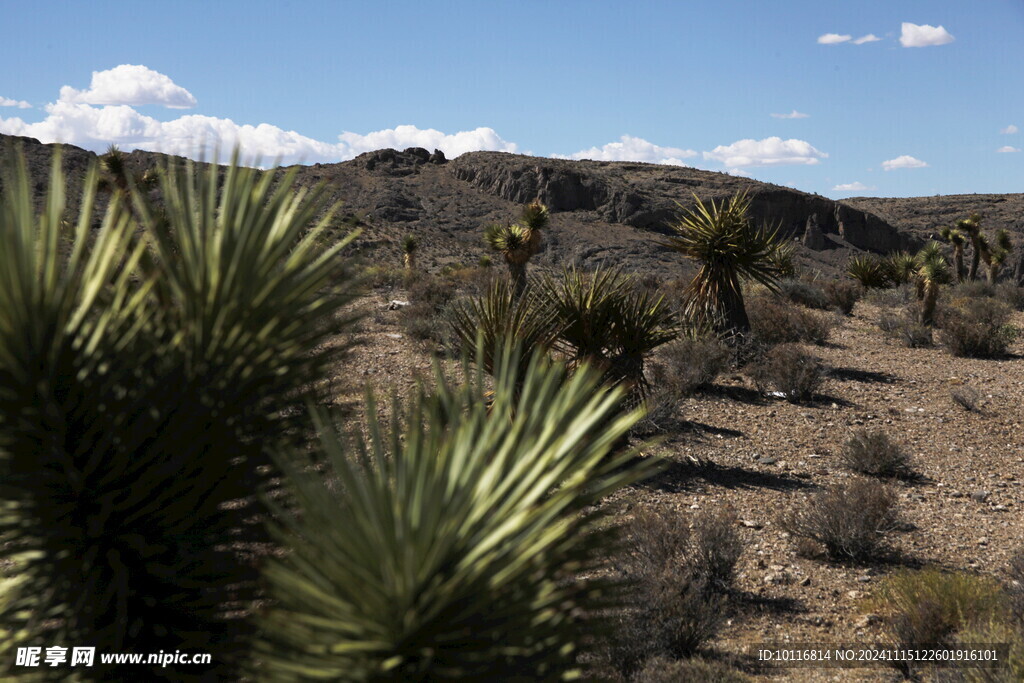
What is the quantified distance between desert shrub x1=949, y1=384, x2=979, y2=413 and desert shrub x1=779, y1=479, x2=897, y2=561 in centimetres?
507

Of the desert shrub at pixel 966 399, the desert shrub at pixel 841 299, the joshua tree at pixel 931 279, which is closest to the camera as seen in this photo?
the desert shrub at pixel 966 399

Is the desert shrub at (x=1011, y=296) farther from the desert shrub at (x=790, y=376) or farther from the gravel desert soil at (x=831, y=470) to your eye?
the desert shrub at (x=790, y=376)

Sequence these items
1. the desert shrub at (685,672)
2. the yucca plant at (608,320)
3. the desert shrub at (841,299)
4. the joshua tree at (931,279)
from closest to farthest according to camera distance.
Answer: the desert shrub at (685,672)
the yucca plant at (608,320)
the joshua tree at (931,279)
the desert shrub at (841,299)

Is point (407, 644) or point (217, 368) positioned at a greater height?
point (217, 368)

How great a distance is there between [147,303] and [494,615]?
1.26 m

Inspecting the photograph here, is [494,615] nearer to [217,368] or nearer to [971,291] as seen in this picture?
[217,368]

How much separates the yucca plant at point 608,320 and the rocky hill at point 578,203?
40133 mm

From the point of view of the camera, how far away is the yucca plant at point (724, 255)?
42.8ft

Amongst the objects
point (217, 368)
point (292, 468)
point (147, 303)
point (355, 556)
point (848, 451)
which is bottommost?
point (848, 451)

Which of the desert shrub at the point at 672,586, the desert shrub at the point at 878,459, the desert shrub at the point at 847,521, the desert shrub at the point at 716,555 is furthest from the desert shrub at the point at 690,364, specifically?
the desert shrub at the point at 716,555

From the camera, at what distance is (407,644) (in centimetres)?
161

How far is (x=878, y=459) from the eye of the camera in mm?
8469

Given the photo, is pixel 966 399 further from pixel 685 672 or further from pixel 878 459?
pixel 685 672

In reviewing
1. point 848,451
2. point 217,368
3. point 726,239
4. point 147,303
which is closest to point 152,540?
point 217,368
